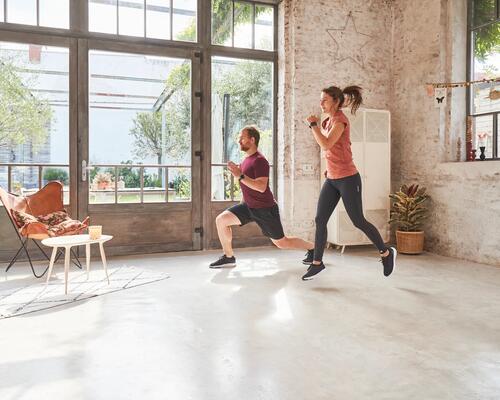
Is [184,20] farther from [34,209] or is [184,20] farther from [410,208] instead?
[410,208]

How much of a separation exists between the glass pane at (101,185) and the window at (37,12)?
169 centimetres

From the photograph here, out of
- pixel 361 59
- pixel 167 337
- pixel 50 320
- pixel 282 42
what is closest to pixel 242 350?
pixel 167 337

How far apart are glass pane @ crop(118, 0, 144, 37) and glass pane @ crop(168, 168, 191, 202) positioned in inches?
67.3

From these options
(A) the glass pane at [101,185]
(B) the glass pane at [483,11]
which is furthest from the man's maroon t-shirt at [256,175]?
(B) the glass pane at [483,11]

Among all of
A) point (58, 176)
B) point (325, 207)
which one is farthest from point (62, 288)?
point (325, 207)

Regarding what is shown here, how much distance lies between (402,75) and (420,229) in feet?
7.12

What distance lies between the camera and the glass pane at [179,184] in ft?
18.5

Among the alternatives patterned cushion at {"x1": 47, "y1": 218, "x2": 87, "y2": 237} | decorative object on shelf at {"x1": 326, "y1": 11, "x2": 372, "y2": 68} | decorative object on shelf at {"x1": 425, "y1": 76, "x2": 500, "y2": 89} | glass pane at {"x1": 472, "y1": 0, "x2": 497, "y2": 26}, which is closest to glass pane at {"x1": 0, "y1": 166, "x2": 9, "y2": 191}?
patterned cushion at {"x1": 47, "y1": 218, "x2": 87, "y2": 237}

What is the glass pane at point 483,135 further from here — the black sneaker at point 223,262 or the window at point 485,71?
the black sneaker at point 223,262

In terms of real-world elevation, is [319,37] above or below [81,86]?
above

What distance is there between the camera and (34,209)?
4.62m

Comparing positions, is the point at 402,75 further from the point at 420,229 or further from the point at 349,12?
the point at 420,229

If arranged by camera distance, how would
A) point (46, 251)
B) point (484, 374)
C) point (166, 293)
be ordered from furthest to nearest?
point (46, 251) < point (166, 293) < point (484, 374)

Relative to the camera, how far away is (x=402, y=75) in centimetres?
628
